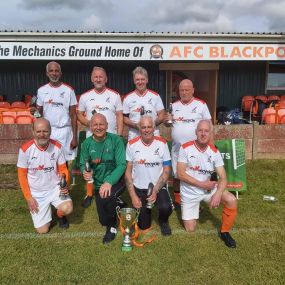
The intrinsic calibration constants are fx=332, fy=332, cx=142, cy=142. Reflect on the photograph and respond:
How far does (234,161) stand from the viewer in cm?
518

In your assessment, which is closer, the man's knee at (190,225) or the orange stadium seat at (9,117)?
the man's knee at (190,225)

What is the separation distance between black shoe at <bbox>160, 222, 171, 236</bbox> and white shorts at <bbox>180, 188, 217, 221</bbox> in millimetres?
226

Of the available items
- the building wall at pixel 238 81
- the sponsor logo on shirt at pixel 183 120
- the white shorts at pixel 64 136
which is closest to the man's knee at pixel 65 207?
the white shorts at pixel 64 136

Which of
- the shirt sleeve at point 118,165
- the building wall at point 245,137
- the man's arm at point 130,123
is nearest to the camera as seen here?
the shirt sleeve at point 118,165

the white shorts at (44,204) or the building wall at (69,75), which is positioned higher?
the building wall at (69,75)

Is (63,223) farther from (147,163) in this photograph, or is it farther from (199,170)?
(199,170)

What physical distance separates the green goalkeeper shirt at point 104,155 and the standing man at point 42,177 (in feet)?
1.19

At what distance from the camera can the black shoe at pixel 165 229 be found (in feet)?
12.9

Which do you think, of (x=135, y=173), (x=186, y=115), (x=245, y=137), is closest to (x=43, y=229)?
(x=135, y=173)

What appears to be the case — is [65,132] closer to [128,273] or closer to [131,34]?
[128,273]

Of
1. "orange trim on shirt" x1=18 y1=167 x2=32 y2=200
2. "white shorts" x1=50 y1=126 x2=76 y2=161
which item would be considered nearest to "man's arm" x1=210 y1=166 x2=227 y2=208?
"orange trim on shirt" x1=18 y1=167 x2=32 y2=200

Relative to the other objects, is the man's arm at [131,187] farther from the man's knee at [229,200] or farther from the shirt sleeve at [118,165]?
the man's knee at [229,200]

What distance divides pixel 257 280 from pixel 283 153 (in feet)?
15.5

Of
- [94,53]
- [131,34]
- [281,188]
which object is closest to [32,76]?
[94,53]
